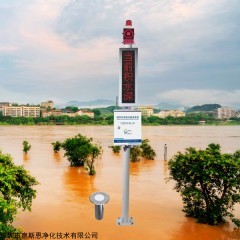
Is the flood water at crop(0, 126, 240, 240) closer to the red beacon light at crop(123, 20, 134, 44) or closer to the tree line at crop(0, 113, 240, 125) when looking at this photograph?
the red beacon light at crop(123, 20, 134, 44)

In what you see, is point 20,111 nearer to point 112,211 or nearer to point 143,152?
point 143,152

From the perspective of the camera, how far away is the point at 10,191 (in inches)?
281

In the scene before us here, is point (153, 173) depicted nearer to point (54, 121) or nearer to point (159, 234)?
point (159, 234)

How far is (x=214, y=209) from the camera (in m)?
8.93

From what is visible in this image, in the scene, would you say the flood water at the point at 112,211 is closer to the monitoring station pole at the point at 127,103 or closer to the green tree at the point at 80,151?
the green tree at the point at 80,151

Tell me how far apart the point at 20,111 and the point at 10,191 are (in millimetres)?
139937

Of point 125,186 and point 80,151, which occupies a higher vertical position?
point 125,186

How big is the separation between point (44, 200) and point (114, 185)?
3.43m

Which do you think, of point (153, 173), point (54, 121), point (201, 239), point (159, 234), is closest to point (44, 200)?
point (159, 234)

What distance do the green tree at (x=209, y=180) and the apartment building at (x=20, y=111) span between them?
13780 cm

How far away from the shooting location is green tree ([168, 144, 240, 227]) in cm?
850

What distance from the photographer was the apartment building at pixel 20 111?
463 feet

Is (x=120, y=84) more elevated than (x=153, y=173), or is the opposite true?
(x=120, y=84)

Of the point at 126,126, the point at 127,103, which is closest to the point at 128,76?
the point at 127,103
